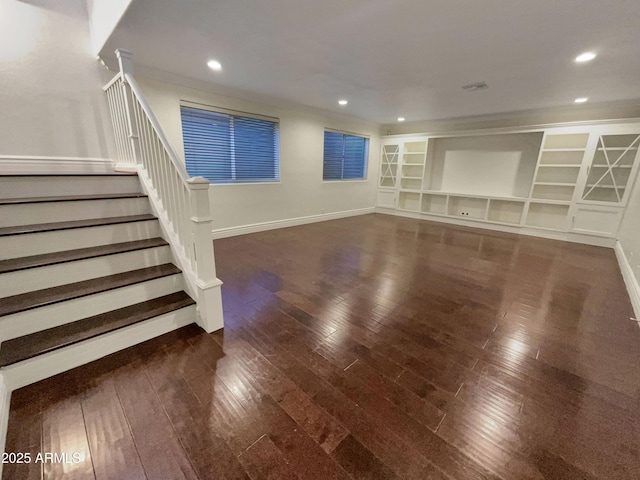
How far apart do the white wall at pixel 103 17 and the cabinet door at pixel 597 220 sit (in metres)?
6.92

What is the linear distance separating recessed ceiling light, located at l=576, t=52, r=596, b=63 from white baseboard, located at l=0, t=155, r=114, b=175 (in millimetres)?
5103

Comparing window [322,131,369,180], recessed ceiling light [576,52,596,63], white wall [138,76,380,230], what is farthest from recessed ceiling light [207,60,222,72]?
recessed ceiling light [576,52,596,63]

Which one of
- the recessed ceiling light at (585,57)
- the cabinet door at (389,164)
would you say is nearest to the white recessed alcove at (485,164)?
the cabinet door at (389,164)

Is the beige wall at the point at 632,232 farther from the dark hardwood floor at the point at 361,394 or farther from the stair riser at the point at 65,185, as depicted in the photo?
the stair riser at the point at 65,185

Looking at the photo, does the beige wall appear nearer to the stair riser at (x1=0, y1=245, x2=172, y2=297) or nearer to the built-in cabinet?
the built-in cabinet

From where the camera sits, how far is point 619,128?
430 centimetres

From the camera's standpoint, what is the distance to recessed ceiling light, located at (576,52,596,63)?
2.50 metres

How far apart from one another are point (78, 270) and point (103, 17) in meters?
2.33

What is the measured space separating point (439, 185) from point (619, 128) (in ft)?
10.2

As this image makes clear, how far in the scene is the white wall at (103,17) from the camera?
6.69 feet

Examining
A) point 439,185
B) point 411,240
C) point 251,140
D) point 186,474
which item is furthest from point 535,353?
point 439,185

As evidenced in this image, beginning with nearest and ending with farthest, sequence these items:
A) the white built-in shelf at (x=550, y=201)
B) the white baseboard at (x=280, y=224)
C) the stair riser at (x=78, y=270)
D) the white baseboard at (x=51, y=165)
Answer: the stair riser at (x=78, y=270)
the white baseboard at (x=51, y=165)
the white baseboard at (x=280, y=224)
the white built-in shelf at (x=550, y=201)

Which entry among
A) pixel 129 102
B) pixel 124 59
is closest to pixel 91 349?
pixel 129 102

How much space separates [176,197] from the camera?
6.49ft
